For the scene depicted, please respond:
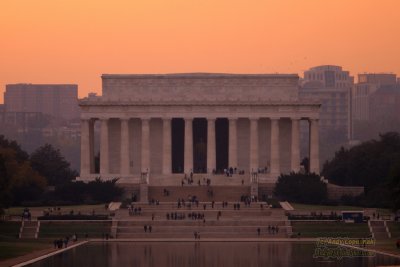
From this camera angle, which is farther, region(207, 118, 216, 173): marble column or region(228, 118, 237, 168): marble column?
region(207, 118, 216, 173): marble column

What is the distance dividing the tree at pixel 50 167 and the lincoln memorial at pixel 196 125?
4.02 metres

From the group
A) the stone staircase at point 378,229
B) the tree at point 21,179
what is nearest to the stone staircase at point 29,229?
the tree at point 21,179

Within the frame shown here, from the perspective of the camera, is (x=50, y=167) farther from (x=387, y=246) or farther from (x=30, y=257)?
(x=30, y=257)

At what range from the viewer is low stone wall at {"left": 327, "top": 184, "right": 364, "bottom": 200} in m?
146

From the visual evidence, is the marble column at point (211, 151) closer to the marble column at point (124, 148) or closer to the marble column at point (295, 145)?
the marble column at point (295, 145)

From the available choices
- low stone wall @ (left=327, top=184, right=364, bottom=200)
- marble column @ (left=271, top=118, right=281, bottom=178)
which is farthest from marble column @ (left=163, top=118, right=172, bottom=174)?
low stone wall @ (left=327, top=184, right=364, bottom=200)

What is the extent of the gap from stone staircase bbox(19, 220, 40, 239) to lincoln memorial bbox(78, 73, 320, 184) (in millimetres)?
27767

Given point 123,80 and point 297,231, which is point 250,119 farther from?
point 297,231

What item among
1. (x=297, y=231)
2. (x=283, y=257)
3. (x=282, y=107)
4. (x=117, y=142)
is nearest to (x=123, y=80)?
(x=117, y=142)

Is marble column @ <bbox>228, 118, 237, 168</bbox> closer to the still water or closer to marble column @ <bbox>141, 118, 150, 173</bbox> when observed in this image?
marble column @ <bbox>141, 118, 150, 173</bbox>

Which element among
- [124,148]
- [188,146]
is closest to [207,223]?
[188,146]

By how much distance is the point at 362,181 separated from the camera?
151875 millimetres

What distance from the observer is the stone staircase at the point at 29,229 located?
12275cm

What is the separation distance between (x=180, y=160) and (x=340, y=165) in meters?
17.3
